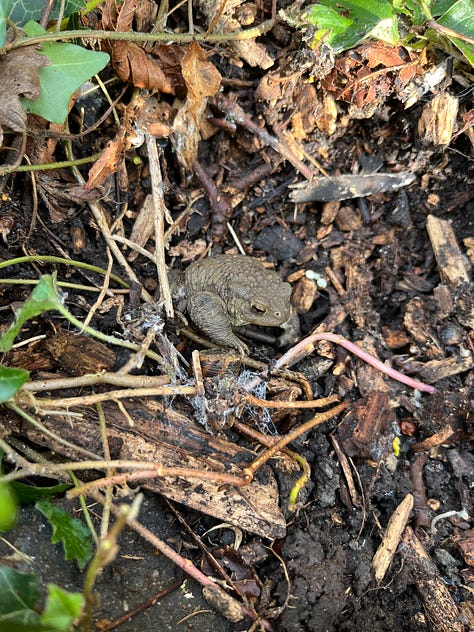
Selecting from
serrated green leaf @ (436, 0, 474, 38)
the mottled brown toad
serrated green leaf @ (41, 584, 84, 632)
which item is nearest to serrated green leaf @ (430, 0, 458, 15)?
serrated green leaf @ (436, 0, 474, 38)

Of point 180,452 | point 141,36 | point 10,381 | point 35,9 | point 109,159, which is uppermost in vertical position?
point 35,9

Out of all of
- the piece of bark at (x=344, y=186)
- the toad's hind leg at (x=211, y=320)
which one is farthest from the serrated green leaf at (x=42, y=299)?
the piece of bark at (x=344, y=186)

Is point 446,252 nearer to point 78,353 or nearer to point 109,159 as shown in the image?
point 109,159

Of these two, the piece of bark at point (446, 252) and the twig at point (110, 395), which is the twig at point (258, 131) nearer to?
the piece of bark at point (446, 252)

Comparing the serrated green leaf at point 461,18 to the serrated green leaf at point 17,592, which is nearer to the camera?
the serrated green leaf at point 17,592

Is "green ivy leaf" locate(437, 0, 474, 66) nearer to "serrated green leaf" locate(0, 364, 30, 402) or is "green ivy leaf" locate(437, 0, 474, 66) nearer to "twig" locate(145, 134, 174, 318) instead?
"twig" locate(145, 134, 174, 318)

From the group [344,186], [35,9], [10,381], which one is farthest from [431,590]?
[35,9]

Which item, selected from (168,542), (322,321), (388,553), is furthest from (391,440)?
(168,542)
